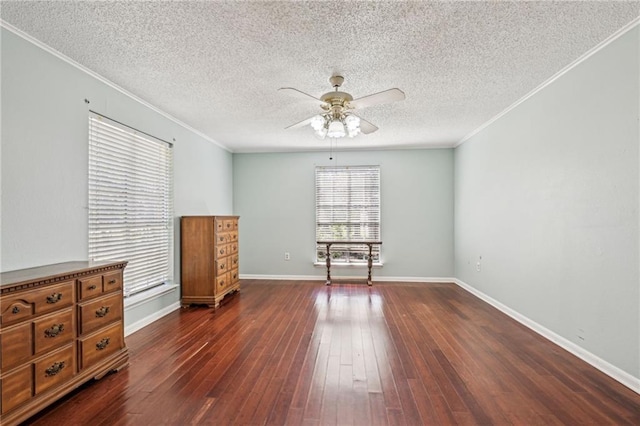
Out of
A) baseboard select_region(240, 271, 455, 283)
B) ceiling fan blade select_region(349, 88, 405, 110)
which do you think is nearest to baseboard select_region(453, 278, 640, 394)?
baseboard select_region(240, 271, 455, 283)

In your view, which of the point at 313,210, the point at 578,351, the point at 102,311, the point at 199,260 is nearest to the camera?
the point at 102,311

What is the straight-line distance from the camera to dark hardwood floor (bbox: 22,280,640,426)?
189cm

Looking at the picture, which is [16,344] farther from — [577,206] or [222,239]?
[577,206]

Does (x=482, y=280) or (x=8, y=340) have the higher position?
(x=8, y=340)

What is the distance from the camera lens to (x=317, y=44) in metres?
2.26

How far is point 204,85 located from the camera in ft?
9.85

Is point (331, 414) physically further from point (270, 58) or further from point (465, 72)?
point (465, 72)

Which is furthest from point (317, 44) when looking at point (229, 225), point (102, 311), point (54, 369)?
point (229, 225)

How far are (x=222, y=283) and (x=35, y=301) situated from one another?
8.58ft

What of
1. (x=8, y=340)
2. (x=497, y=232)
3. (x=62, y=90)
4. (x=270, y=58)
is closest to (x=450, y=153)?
(x=497, y=232)

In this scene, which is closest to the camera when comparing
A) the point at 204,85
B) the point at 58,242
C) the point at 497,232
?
the point at 58,242

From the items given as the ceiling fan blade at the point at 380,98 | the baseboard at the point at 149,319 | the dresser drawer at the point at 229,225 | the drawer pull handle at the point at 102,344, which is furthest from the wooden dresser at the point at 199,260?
the ceiling fan blade at the point at 380,98

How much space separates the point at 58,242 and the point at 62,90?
122cm

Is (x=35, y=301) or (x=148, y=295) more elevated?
(x=35, y=301)
